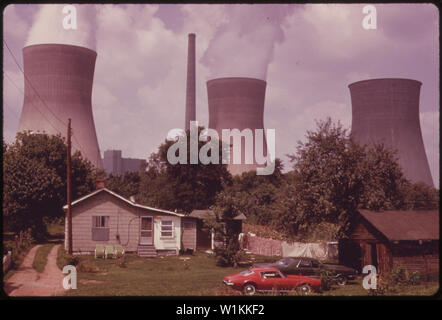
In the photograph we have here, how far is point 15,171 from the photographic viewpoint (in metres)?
30.7

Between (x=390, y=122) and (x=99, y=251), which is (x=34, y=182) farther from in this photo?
(x=390, y=122)

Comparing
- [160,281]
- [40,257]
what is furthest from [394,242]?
[40,257]

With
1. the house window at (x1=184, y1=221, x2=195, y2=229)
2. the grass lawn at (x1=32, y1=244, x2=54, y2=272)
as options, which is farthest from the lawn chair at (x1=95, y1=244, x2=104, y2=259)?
the house window at (x1=184, y1=221, x2=195, y2=229)

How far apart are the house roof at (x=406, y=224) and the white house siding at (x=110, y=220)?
15717 millimetres

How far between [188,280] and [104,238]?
503 inches

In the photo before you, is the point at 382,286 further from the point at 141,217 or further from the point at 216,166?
the point at 216,166

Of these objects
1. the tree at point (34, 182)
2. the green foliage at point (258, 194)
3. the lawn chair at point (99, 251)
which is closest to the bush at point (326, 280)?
the green foliage at point (258, 194)

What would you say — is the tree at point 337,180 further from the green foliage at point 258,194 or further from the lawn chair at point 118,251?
the lawn chair at point 118,251

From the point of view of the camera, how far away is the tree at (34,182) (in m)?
29.8

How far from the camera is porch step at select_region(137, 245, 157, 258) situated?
28155 mm

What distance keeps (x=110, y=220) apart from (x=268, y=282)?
55.7ft

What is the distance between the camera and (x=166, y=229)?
3064 cm

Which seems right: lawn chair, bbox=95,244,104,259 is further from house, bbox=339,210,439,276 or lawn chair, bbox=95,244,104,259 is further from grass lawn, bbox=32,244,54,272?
house, bbox=339,210,439,276
